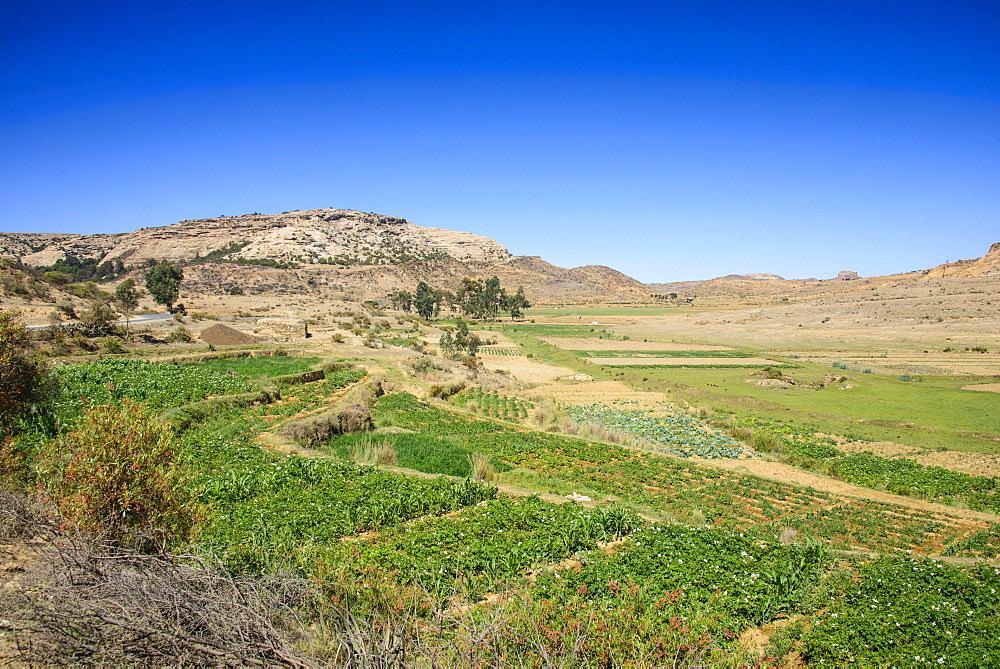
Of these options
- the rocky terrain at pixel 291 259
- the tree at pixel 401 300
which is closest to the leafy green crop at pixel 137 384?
the rocky terrain at pixel 291 259

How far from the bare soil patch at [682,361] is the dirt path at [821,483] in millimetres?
36813

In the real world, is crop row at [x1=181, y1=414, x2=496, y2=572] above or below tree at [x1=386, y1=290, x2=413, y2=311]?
below

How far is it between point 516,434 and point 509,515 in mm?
12484

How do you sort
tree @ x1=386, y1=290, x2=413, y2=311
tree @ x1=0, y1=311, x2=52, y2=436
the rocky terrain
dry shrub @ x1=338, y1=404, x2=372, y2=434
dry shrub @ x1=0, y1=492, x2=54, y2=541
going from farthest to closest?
1. tree @ x1=386, y1=290, x2=413, y2=311
2. the rocky terrain
3. dry shrub @ x1=338, y1=404, x2=372, y2=434
4. tree @ x1=0, y1=311, x2=52, y2=436
5. dry shrub @ x1=0, y1=492, x2=54, y2=541

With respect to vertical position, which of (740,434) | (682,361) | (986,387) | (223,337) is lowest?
(740,434)

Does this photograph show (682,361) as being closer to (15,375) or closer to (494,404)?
(494,404)

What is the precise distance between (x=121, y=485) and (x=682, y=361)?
64024mm

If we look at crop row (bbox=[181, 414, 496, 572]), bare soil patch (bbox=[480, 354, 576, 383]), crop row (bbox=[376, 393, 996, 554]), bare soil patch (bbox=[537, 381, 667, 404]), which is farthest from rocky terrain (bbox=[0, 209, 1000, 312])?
crop row (bbox=[181, 414, 496, 572])

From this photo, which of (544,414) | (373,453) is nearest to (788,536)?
(373,453)

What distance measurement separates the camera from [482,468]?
59.6 ft

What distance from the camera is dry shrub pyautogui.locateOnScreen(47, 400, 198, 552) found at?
7152 mm

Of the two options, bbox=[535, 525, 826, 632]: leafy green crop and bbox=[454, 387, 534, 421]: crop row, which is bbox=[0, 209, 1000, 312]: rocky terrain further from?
bbox=[535, 525, 826, 632]: leafy green crop

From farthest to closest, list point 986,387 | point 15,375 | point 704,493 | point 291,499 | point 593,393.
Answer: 1. point 986,387
2. point 593,393
3. point 704,493
4. point 291,499
5. point 15,375

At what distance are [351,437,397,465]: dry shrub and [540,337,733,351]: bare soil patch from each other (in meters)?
57.0
